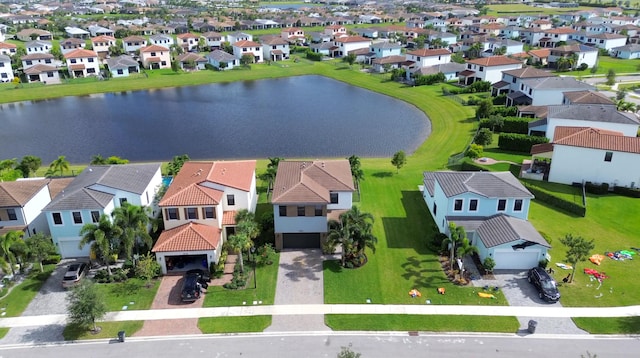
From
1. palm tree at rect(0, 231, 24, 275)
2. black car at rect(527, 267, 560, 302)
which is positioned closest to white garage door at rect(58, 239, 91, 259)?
palm tree at rect(0, 231, 24, 275)

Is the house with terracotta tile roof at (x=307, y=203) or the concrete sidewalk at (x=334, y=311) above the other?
the house with terracotta tile roof at (x=307, y=203)

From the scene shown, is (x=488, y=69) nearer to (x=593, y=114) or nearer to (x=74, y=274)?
(x=593, y=114)

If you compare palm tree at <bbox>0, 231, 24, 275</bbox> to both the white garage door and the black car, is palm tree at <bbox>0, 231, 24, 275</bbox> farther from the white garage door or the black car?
the black car

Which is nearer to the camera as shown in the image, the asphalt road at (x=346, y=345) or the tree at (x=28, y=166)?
the asphalt road at (x=346, y=345)

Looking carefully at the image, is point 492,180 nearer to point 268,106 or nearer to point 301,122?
point 301,122

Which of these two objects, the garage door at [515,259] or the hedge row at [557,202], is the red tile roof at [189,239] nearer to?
the garage door at [515,259]

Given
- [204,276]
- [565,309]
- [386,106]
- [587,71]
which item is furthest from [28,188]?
[587,71]

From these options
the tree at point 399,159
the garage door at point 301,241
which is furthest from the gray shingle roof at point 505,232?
the tree at point 399,159
